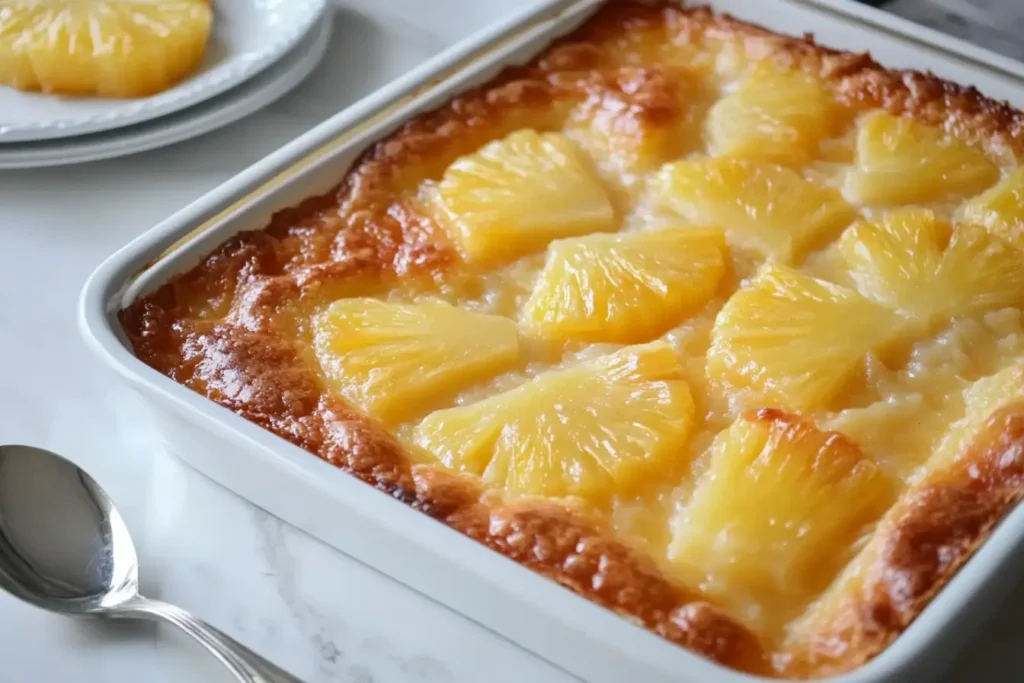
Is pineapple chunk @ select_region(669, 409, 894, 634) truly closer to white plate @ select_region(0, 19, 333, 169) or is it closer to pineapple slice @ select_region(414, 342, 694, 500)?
pineapple slice @ select_region(414, 342, 694, 500)

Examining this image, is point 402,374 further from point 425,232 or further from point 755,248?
point 755,248

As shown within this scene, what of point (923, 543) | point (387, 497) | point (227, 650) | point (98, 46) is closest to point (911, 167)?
point (923, 543)

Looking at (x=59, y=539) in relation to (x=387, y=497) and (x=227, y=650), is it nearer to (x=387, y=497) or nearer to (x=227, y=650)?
(x=227, y=650)

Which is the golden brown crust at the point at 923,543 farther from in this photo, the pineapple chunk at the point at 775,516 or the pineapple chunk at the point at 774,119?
the pineapple chunk at the point at 774,119

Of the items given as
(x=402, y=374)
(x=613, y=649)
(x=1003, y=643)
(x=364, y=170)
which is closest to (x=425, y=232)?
(x=364, y=170)

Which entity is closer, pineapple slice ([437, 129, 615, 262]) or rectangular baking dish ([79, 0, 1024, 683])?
rectangular baking dish ([79, 0, 1024, 683])

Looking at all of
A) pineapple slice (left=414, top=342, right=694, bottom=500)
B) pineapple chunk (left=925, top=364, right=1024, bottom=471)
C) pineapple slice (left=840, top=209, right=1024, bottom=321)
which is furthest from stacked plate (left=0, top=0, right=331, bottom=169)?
pineapple chunk (left=925, top=364, right=1024, bottom=471)
